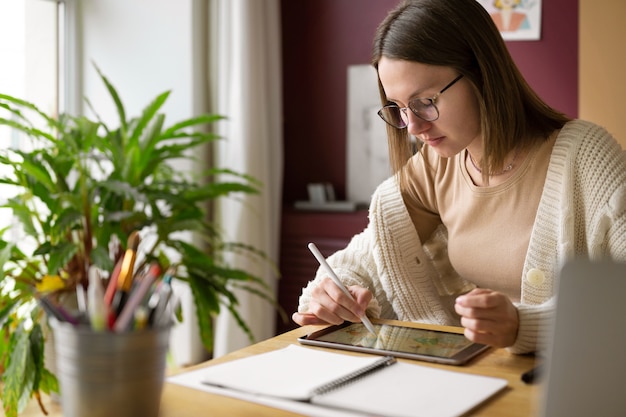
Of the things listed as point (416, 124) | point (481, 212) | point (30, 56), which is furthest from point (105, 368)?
point (30, 56)

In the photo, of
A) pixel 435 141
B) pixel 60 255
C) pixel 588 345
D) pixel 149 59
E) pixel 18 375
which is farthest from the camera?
pixel 149 59

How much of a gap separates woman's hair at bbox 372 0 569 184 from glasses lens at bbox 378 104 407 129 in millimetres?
118

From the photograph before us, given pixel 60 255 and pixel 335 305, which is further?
pixel 60 255

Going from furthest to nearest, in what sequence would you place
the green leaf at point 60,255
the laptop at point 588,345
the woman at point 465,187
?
the green leaf at point 60,255, the woman at point 465,187, the laptop at point 588,345

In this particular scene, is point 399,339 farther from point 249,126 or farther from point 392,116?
point 249,126

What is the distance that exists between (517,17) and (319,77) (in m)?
0.98

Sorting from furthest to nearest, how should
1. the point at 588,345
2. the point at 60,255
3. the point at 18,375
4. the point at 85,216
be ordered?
the point at 85,216 → the point at 60,255 → the point at 18,375 → the point at 588,345

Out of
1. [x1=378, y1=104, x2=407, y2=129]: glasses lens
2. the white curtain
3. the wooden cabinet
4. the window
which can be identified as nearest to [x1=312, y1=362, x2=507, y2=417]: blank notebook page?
[x1=378, y1=104, x2=407, y2=129]: glasses lens

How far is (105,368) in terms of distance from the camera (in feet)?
2.72

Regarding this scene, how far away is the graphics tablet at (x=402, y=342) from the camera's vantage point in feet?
3.96

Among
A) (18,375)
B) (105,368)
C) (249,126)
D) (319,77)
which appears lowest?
(18,375)

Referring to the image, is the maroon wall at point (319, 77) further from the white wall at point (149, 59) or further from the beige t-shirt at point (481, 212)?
the beige t-shirt at point (481, 212)

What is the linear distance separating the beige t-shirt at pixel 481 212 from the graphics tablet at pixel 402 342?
0.36m

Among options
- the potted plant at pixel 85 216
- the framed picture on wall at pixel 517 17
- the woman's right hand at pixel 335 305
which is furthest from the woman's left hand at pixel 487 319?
the framed picture on wall at pixel 517 17
